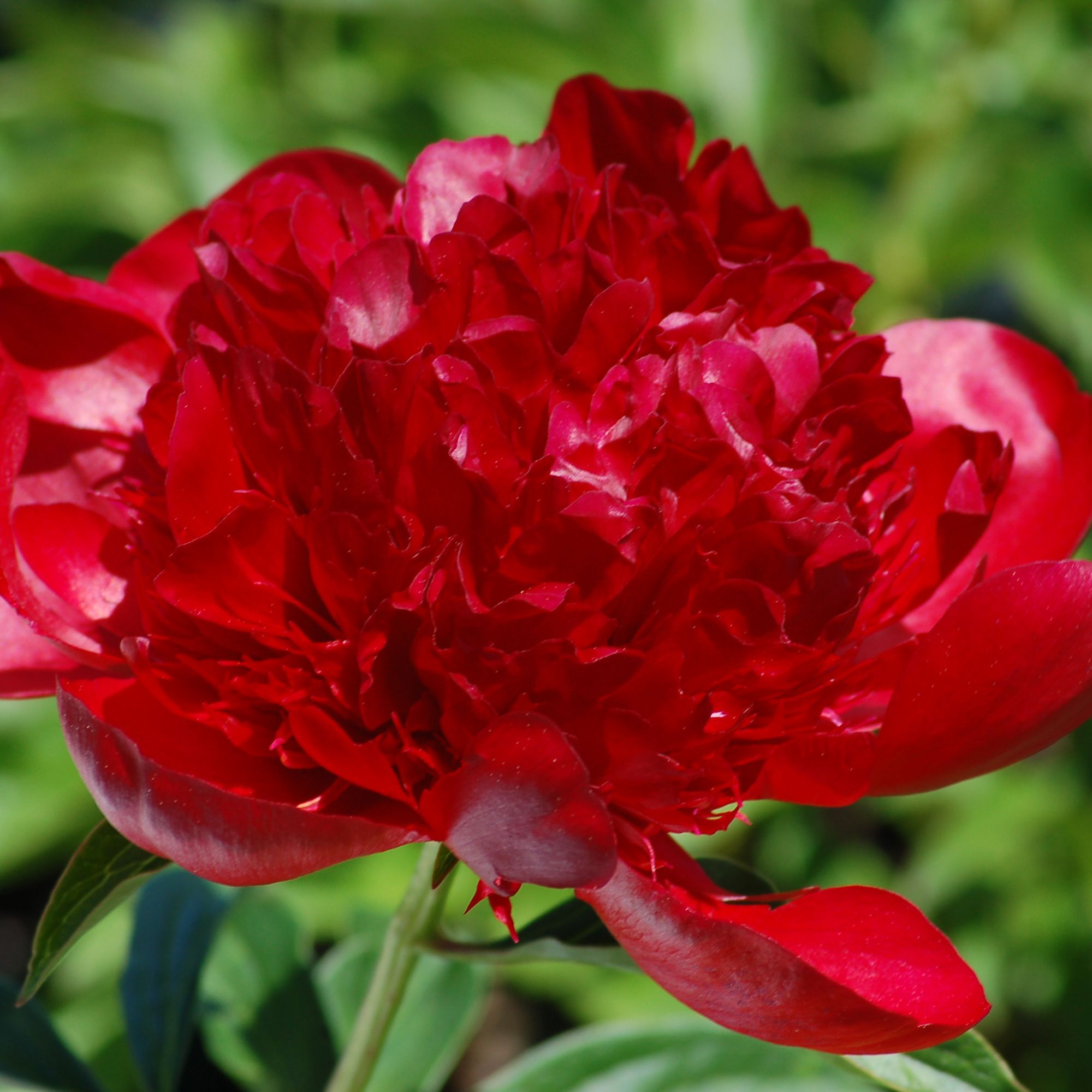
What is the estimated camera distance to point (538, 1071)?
1107mm

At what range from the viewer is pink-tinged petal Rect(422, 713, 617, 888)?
55 centimetres

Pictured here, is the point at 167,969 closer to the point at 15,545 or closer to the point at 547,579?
the point at 15,545


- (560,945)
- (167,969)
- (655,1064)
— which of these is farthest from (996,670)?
(167,969)

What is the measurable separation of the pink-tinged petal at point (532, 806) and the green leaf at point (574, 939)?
20 cm

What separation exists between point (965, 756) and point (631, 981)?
1129mm

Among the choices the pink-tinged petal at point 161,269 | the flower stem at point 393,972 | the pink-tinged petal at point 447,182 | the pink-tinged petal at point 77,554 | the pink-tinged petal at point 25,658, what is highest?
the pink-tinged petal at point 447,182

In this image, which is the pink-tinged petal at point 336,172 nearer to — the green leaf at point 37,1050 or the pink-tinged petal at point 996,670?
the pink-tinged petal at point 996,670

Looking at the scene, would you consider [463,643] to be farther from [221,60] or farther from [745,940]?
[221,60]

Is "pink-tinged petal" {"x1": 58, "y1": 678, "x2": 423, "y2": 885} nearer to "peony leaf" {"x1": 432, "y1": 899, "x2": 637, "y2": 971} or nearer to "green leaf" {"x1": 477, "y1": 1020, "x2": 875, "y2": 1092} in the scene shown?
"peony leaf" {"x1": 432, "y1": 899, "x2": 637, "y2": 971}

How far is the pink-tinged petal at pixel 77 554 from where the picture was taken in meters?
0.73

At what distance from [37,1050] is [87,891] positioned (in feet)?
1.43

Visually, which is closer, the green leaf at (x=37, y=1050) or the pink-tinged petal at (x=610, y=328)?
the pink-tinged petal at (x=610, y=328)

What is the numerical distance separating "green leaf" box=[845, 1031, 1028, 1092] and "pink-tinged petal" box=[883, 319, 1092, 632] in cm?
24

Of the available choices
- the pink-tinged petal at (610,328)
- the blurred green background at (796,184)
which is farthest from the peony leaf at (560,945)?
the blurred green background at (796,184)
